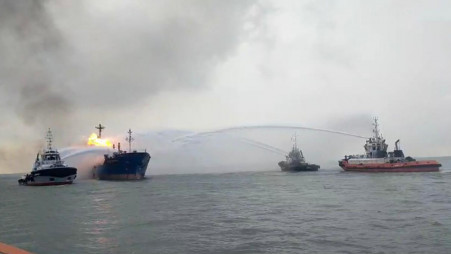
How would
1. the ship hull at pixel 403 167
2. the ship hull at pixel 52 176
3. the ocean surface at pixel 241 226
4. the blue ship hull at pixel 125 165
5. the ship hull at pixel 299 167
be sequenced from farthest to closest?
the ship hull at pixel 299 167
the blue ship hull at pixel 125 165
the ship hull at pixel 403 167
the ship hull at pixel 52 176
the ocean surface at pixel 241 226

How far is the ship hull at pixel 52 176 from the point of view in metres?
81.5

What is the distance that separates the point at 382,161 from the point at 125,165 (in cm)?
6435

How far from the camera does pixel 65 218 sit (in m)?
36.6

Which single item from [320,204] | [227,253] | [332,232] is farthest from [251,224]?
[320,204]

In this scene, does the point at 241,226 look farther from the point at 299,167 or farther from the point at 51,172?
the point at 299,167

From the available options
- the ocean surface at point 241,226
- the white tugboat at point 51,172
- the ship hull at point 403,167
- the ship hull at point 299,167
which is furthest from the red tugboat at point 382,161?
the white tugboat at point 51,172

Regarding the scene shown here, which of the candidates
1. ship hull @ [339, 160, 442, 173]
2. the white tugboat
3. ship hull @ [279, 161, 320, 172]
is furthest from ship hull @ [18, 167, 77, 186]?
ship hull @ [339, 160, 442, 173]

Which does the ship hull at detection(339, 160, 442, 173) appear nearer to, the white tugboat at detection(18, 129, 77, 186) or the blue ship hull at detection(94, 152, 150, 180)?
the blue ship hull at detection(94, 152, 150, 180)

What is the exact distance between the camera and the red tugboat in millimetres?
93875

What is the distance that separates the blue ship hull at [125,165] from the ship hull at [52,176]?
42.9 feet

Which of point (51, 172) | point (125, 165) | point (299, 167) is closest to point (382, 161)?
point (299, 167)

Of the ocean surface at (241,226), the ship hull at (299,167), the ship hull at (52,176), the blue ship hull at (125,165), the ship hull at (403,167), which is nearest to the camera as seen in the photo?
Answer: the ocean surface at (241,226)

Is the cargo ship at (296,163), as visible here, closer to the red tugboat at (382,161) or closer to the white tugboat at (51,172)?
the red tugboat at (382,161)

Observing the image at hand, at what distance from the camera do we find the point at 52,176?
82.1m
